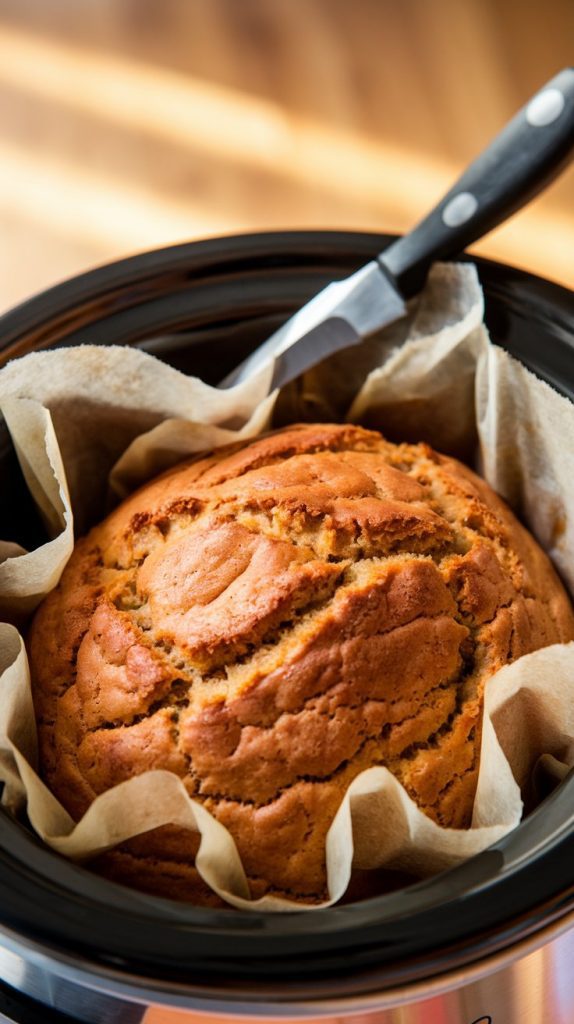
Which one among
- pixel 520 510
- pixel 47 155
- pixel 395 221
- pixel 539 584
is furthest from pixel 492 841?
pixel 47 155

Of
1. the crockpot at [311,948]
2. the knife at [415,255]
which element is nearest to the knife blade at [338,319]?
the knife at [415,255]

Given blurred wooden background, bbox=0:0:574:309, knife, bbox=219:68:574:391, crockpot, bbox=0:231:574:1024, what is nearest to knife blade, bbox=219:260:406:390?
knife, bbox=219:68:574:391

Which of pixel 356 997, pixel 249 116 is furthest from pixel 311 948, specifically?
pixel 249 116

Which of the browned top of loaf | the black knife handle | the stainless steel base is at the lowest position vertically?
the stainless steel base

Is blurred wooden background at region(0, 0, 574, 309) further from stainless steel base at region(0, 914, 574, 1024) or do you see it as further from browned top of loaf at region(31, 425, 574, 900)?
stainless steel base at region(0, 914, 574, 1024)

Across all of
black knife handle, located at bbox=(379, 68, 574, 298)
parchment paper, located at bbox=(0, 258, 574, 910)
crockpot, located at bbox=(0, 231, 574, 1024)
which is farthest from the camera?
black knife handle, located at bbox=(379, 68, 574, 298)

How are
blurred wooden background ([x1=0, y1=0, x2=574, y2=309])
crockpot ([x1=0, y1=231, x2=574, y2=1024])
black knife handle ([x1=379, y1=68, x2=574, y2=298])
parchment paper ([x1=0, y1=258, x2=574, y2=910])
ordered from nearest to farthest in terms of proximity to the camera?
crockpot ([x1=0, y1=231, x2=574, y2=1024]) < parchment paper ([x1=0, y1=258, x2=574, y2=910]) < black knife handle ([x1=379, y1=68, x2=574, y2=298]) < blurred wooden background ([x1=0, y1=0, x2=574, y2=309])

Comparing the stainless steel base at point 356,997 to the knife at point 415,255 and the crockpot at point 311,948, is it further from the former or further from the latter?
the knife at point 415,255
